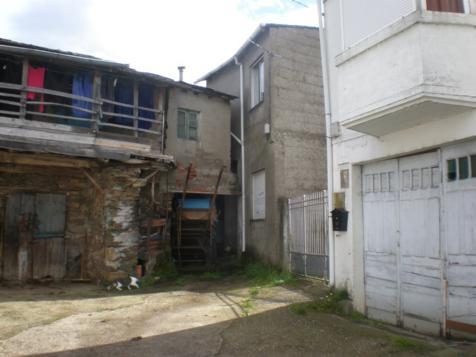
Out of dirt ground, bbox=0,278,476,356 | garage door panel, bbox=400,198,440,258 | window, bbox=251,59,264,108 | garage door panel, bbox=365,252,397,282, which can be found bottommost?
dirt ground, bbox=0,278,476,356

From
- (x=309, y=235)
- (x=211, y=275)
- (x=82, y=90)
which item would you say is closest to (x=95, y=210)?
(x=82, y=90)

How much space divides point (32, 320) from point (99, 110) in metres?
5.93

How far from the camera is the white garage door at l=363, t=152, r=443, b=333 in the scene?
18.5 feet

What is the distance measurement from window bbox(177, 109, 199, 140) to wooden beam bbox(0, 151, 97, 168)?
351cm

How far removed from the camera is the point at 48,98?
37.7ft

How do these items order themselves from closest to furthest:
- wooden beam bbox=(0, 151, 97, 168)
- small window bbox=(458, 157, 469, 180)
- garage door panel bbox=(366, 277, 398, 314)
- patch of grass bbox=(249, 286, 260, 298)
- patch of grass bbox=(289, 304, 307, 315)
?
small window bbox=(458, 157, 469, 180)
garage door panel bbox=(366, 277, 398, 314)
patch of grass bbox=(289, 304, 307, 315)
patch of grass bbox=(249, 286, 260, 298)
wooden beam bbox=(0, 151, 97, 168)

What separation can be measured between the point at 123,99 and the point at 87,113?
1.28 metres

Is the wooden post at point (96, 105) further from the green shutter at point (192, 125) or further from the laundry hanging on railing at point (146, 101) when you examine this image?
the green shutter at point (192, 125)

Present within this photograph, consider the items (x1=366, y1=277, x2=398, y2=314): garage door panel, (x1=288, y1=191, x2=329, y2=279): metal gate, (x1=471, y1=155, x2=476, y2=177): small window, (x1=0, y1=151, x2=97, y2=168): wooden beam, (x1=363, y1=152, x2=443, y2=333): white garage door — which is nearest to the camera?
(x1=471, y1=155, x2=476, y2=177): small window

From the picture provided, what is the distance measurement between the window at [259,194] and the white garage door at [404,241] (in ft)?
18.8

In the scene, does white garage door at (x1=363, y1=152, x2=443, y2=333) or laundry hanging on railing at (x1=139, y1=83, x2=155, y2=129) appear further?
laundry hanging on railing at (x1=139, y1=83, x2=155, y2=129)

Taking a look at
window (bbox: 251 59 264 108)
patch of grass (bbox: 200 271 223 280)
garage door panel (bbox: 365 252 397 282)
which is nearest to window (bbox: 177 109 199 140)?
window (bbox: 251 59 264 108)

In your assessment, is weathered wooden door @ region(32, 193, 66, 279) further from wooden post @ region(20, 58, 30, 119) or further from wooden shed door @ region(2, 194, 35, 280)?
wooden post @ region(20, 58, 30, 119)

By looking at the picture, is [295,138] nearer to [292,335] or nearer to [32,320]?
[292,335]
